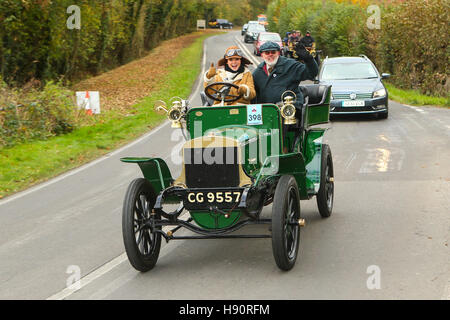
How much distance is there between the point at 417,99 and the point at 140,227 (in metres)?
17.4

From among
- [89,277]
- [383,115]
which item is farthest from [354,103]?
[89,277]

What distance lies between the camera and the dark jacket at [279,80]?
26.6 feet

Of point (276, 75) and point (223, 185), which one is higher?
point (276, 75)

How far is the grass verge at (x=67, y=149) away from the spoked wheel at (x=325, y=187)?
18.8ft

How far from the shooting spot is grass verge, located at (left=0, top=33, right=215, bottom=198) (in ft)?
40.5

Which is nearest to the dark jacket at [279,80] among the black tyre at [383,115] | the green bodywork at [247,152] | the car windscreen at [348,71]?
the green bodywork at [247,152]

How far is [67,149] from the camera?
14656mm

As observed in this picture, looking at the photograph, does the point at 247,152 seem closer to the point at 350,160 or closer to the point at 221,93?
the point at 221,93

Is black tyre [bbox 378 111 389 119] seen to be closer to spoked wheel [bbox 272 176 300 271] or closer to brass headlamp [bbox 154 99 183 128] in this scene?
brass headlamp [bbox 154 99 183 128]

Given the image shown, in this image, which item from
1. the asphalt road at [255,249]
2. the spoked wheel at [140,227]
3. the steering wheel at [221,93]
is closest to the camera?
the asphalt road at [255,249]

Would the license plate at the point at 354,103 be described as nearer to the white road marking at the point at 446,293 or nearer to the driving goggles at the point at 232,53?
the driving goggles at the point at 232,53

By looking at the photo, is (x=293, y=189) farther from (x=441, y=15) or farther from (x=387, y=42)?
(x=387, y=42)

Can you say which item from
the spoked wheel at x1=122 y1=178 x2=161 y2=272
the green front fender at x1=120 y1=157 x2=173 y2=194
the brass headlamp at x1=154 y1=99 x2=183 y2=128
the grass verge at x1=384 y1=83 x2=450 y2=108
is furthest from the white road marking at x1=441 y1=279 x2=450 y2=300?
the grass verge at x1=384 y1=83 x2=450 y2=108

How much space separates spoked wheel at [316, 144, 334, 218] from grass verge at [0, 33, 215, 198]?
5730 millimetres
